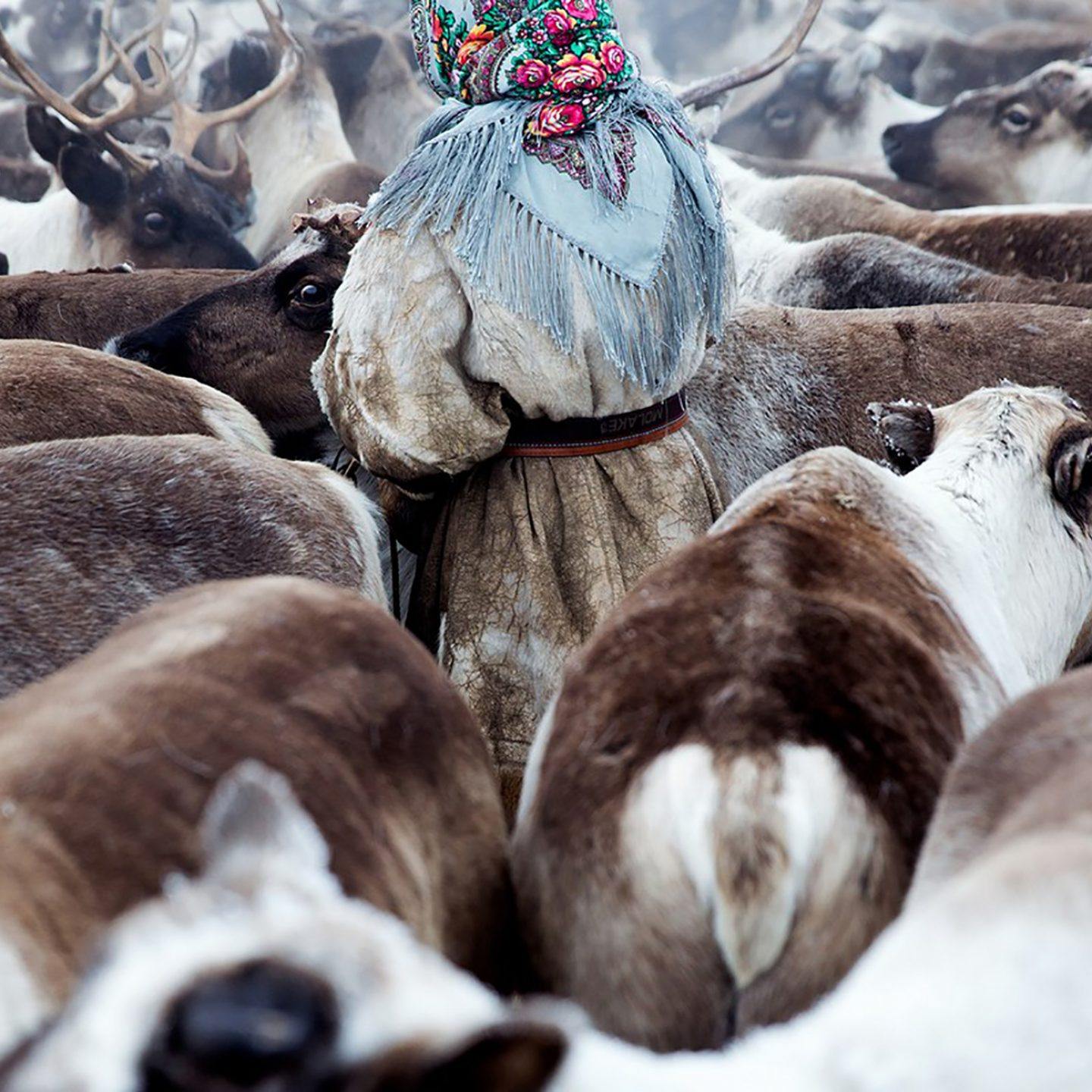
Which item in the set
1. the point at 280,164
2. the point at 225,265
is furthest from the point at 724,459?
the point at 280,164

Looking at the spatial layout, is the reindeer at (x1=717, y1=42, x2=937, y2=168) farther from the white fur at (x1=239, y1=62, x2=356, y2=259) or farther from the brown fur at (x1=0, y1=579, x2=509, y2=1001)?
the brown fur at (x1=0, y1=579, x2=509, y2=1001)

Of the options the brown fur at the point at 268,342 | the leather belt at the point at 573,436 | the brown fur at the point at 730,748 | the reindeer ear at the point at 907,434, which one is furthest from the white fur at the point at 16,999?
the brown fur at the point at 268,342

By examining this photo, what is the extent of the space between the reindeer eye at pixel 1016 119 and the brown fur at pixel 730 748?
19.9 ft

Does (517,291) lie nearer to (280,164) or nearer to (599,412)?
(599,412)

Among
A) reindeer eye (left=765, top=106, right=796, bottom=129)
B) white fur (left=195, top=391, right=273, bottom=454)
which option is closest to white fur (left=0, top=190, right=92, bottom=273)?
white fur (left=195, top=391, right=273, bottom=454)

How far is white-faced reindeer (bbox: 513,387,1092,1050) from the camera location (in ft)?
4.99

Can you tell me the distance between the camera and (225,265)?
6.63 m

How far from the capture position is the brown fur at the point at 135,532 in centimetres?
249

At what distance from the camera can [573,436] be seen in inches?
114

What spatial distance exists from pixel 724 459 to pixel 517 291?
1.10 meters

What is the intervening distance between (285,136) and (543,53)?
6.06 metres

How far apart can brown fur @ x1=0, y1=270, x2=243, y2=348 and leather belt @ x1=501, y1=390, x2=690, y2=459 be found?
1.59 m

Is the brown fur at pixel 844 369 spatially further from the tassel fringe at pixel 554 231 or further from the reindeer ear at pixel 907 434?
the tassel fringe at pixel 554 231

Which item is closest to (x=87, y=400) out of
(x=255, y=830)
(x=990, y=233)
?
(x=255, y=830)
